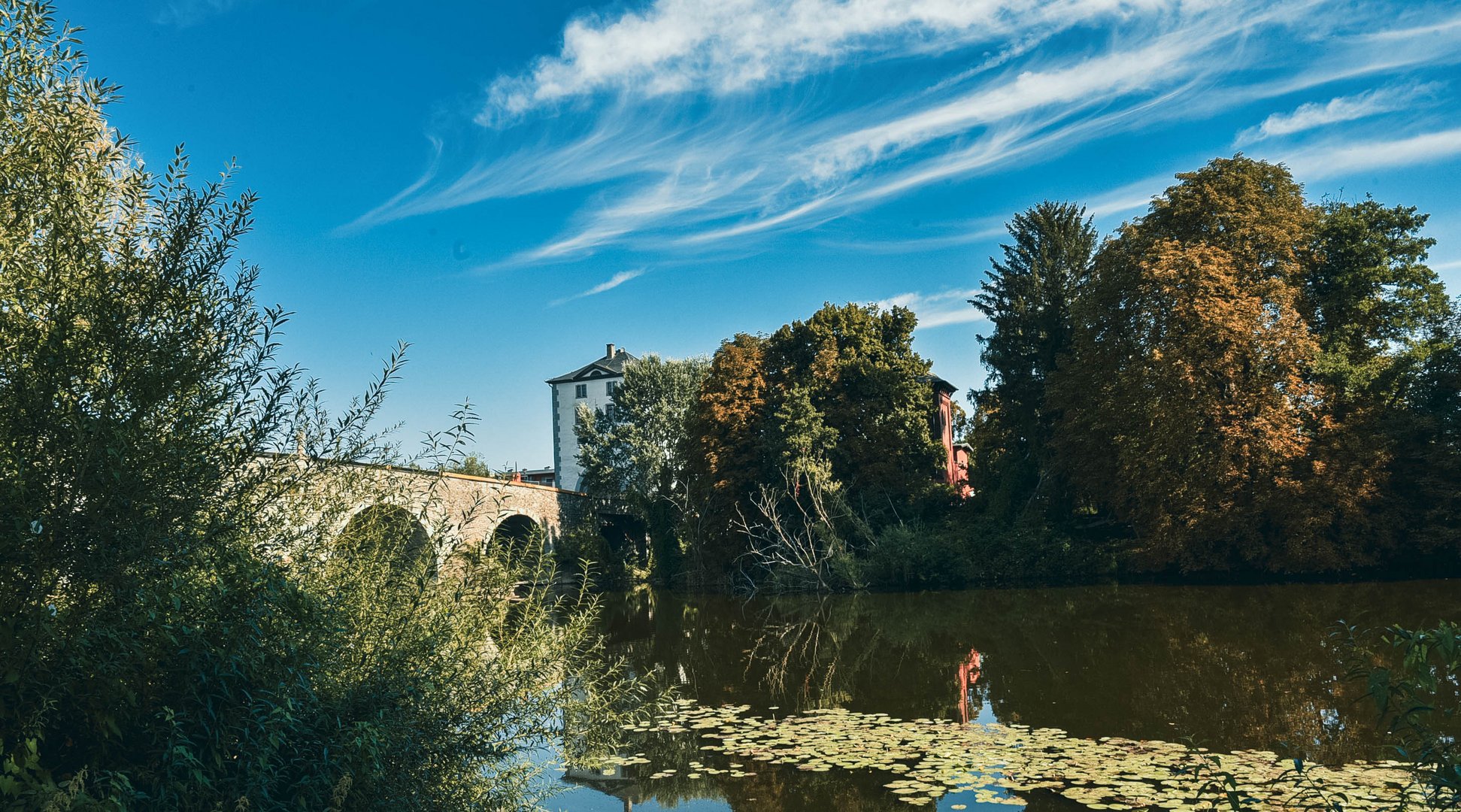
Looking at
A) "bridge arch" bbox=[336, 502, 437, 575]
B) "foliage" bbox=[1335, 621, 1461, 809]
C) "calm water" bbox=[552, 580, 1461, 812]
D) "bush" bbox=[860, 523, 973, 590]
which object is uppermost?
"bridge arch" bbox=[336, 502, 437, 575]

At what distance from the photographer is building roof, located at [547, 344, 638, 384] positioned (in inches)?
2446

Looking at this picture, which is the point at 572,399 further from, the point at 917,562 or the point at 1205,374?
the point at 1205,374

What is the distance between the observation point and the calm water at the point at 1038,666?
8.23 meters

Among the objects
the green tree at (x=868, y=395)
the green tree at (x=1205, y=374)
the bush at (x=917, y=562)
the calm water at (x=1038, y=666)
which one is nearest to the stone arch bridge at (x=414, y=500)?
the calm water at (x=1038, y=666)

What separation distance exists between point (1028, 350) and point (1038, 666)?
1924 cm

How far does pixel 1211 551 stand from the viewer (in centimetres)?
2428

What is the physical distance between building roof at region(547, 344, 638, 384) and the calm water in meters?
38.7

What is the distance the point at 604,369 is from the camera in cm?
6234

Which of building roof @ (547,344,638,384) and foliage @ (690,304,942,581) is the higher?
building roof @ (547,344,638,384)

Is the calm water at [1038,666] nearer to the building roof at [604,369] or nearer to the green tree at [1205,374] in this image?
the green tree at [1205,374]

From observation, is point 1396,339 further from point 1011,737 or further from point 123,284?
point 123,284

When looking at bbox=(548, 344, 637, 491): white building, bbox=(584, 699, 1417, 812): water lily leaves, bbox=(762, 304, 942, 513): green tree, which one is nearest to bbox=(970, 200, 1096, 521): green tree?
bbox=(762, 304, 942, 513): green tree

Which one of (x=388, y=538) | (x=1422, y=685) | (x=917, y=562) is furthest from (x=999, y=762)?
(x=917, y=562)

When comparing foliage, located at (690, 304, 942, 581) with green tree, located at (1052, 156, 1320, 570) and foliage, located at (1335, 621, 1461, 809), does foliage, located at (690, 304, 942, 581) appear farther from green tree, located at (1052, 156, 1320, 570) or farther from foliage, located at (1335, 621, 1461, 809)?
foliage, located at (1335, 621, 1461, 809)
